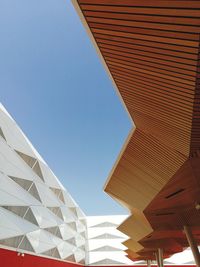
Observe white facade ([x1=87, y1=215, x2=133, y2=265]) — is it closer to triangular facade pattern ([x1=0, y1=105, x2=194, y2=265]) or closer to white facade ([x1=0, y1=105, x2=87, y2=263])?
triangular facade pattern ([x1=0, y1=105, x2=194, y2=265])

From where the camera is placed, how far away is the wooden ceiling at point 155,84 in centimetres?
375

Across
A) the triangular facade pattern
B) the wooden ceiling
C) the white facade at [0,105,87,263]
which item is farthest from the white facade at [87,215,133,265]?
the wooden ceiling

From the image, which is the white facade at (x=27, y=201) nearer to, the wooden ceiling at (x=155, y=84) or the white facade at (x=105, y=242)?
the wooden ceiling at (x=155, y=84)

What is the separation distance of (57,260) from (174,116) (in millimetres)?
18814

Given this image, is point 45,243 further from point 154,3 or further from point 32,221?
point 154,3

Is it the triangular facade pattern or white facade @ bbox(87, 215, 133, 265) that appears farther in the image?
white facade @ bbox(87, 215, 133, 265)

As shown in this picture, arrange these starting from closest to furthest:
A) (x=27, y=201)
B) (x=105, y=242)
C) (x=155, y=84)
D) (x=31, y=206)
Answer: (x=155, y=84) → (x=27, y=201) → (x=31, y=206) → (x=105, y=242)

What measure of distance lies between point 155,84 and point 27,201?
1308cm

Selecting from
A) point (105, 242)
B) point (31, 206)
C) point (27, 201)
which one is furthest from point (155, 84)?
point (105, 242)

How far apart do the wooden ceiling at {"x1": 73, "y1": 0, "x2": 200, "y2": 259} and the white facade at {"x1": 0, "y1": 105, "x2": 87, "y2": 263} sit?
246 inches

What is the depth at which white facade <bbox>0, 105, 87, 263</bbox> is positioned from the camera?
42.8 feet

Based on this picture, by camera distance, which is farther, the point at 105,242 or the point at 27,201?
the point at 105,242

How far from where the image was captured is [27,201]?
15555mm

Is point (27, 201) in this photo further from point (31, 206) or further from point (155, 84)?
point (155, 84)
